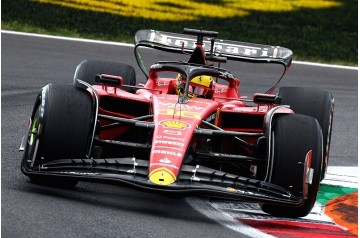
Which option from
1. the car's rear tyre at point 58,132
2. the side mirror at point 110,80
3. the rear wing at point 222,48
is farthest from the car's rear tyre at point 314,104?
the car's rear tyre at point 58,132

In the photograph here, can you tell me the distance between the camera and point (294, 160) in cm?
850

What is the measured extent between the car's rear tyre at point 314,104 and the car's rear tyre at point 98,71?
1.50 m

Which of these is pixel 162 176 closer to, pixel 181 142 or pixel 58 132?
pixel 181 142

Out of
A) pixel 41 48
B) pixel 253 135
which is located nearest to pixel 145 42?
pixel 253 135

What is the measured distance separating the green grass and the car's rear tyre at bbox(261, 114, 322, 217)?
874 cm

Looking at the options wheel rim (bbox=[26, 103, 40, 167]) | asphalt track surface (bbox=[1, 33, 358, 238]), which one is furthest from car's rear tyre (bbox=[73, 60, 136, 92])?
wheel rim (bbox=[26, 103, 40, 167])

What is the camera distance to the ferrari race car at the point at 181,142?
321 inches

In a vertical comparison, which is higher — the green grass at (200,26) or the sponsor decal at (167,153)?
the sponsor decal at (167,153)

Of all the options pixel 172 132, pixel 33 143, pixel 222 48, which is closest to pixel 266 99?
pixel 172 132

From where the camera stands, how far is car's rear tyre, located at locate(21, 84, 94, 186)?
846cm

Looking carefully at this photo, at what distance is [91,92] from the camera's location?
8.96 m

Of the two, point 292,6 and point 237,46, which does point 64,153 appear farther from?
point 292,6

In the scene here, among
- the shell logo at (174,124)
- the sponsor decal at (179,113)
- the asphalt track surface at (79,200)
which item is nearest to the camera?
the asphalt track surface at (79,200)

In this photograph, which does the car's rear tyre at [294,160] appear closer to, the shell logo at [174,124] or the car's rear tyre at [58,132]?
the shell logo at [174,124]
